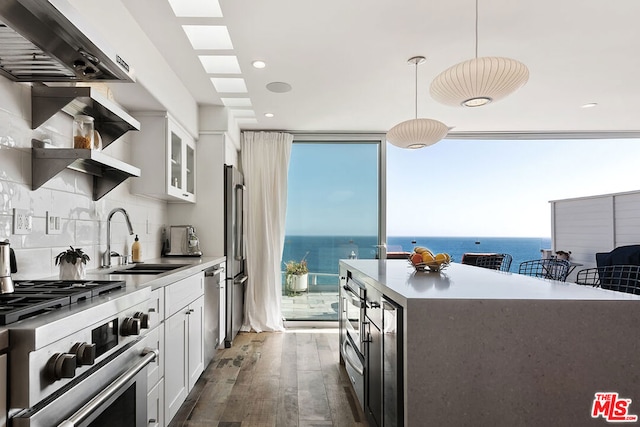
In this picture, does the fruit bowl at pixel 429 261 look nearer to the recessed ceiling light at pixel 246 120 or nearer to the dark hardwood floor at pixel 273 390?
the dark hardwood floor at pixel 273 390

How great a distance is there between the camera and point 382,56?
9.64ft

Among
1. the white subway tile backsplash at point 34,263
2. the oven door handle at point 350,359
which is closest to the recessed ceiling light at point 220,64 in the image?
the white subway tile backsplash at point 34,263

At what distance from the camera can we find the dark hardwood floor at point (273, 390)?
2438 millimetres

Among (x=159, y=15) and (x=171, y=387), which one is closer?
(x=171, y=387)

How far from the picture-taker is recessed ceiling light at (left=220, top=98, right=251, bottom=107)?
392cm

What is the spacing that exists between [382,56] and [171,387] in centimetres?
262

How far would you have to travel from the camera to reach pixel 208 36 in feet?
8.81

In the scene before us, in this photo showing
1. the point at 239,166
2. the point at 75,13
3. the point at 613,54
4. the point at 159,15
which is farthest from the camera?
the point at 239,166

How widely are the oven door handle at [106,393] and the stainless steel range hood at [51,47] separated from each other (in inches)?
47.5

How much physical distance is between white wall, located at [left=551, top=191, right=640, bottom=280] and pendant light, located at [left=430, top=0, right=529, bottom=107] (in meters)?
2.88

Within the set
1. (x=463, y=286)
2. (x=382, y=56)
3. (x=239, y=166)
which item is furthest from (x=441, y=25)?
(x=239, y=166)

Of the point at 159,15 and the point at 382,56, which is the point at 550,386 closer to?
the point at 382,56

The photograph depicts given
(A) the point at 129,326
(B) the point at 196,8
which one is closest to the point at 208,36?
(B) the point at 196,8

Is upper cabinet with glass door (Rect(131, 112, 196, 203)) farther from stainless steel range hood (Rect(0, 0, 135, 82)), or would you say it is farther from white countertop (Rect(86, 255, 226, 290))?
stainless steel range hood (Rect(0, 0, 135, 82))
